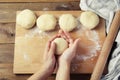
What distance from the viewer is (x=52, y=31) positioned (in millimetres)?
1066

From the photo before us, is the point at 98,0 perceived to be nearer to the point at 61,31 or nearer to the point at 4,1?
the point at 61,31

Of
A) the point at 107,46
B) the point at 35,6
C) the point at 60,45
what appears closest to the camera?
the point at 107,46

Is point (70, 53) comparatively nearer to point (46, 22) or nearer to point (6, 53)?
point (46, 22)

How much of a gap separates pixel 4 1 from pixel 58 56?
361mm

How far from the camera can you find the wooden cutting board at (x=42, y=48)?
40.9 inches

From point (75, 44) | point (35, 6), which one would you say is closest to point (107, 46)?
point (75, 44)

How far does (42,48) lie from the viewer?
1056mm

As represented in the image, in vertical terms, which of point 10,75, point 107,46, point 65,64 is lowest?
point 10,75

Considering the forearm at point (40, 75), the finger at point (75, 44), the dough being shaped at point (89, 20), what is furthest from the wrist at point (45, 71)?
the dough being shaped at point (89, 20)

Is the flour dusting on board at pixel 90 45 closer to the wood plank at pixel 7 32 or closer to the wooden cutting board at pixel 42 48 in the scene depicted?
the wooden cutting board at pixel 42 48

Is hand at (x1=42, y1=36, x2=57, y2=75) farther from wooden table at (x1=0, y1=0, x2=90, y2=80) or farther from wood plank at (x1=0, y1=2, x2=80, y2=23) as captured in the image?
wood plank at (x1=0, y1=2, x2=80, y2=23)

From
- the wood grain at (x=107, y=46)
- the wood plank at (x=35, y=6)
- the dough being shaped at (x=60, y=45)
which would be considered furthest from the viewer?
the wood plank at (x=35, y=6)

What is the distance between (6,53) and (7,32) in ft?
0.31

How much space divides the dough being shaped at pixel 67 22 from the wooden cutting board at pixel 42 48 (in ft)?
0.10
